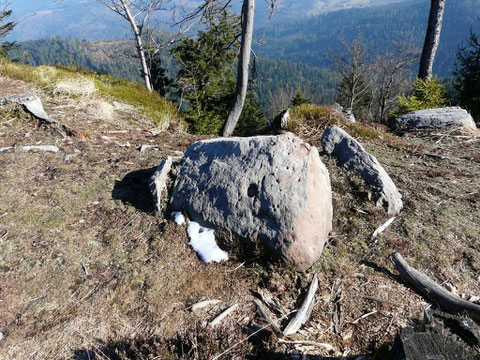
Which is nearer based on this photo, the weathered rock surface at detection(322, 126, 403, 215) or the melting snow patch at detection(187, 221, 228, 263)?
the melting snow patch at detection(187, 221, 228, 263)

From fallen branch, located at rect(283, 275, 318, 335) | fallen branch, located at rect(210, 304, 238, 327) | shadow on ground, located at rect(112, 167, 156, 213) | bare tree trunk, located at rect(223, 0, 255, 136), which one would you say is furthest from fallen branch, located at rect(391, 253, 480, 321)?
bare tree trunk, located at rect(223, 0, 255, 136)

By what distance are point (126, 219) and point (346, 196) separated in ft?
10.7

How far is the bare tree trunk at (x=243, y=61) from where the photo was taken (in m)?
7.71

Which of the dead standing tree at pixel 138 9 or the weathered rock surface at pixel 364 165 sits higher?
the dead standing tree at pixel 138 9

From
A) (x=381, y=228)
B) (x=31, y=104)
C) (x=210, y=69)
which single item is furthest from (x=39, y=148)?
(x=210, y=69)

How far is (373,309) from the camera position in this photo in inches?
120

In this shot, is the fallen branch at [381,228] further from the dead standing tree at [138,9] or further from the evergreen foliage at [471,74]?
the dead standing tree at [138,9]

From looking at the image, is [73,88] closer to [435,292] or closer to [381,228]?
[381,228]

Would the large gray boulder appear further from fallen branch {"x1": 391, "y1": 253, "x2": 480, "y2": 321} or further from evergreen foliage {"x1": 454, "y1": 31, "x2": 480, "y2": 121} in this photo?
evergreen foliage {"x1": 454, "y1": 31, "x2": 480, "y2": 121}

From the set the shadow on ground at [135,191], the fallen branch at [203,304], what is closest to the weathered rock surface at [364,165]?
the fallen branch at [203,304]

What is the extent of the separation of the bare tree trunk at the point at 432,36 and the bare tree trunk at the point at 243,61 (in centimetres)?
759

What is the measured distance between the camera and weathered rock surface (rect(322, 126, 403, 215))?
4258mm

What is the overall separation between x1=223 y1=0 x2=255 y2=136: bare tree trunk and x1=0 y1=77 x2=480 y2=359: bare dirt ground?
441 centimetres

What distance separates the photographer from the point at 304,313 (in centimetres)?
299
